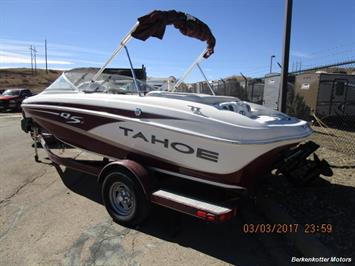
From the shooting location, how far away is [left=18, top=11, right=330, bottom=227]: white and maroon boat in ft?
14.8

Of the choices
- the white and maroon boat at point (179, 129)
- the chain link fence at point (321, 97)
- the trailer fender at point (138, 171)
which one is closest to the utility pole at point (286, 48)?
the white and maroon boat at point (179, 129)

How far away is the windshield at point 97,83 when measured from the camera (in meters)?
6.53

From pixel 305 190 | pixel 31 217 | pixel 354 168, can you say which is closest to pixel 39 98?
pixel 31 217

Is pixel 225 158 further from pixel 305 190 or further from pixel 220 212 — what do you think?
pixel 305 190

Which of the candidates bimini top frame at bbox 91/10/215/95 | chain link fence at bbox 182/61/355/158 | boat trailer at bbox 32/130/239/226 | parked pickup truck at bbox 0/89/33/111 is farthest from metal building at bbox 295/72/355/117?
parked pickup truck at bbox 0/89/33/111

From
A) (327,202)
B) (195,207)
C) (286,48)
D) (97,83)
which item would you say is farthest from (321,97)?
(195,207)

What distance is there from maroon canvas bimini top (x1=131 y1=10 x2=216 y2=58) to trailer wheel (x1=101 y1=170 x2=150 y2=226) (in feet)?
6.89

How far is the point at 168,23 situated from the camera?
5.89 meters

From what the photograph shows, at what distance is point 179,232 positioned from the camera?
5004 mm

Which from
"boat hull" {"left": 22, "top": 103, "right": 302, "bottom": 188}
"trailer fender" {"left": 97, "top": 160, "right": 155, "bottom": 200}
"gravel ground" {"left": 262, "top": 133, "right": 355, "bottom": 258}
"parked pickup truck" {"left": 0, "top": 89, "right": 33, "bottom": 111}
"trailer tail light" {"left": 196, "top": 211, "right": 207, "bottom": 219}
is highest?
"boat hull" {"left": 22, "top": 103, "right": 302, "bottom": 188}

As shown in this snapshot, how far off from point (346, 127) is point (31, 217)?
527 inches

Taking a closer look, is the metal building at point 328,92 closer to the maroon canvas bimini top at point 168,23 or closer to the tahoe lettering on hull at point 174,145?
the maroon canvas bimini top at point 168,23

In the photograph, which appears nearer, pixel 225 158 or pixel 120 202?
pixel 225 158

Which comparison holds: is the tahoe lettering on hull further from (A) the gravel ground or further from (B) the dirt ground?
(A) the gravel ground
